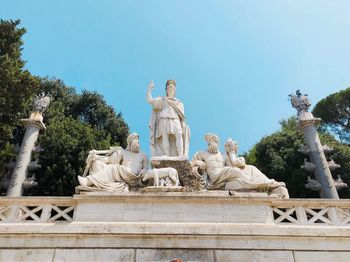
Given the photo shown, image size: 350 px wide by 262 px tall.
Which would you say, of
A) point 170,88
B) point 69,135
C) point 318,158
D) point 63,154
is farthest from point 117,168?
point 69,135

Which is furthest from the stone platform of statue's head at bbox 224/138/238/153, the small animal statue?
statue's head at bbox 224/138/238/153

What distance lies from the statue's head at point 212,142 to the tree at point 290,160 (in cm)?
1566

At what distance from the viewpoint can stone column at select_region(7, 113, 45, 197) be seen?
61.1 feet

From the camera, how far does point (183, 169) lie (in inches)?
395

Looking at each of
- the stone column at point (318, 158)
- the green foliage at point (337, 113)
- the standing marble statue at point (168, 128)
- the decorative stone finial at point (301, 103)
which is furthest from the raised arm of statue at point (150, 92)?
the green foliage at point (337, 113)

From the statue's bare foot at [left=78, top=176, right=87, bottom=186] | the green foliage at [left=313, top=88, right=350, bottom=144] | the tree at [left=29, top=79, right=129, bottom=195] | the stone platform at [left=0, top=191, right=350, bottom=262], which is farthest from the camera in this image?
the green foliage at [left=313, top=88, right=350, bottom=144]

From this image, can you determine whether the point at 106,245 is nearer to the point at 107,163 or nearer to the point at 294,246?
the point at 107,163

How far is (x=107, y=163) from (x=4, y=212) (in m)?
2.82

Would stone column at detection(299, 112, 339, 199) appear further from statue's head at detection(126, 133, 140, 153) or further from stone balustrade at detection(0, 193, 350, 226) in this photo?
statue's head at detection(126, 133, 140, 153)

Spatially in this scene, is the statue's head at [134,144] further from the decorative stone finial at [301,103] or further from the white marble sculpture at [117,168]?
the decorative stone finial at [301,103]

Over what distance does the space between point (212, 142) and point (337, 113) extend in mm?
30612

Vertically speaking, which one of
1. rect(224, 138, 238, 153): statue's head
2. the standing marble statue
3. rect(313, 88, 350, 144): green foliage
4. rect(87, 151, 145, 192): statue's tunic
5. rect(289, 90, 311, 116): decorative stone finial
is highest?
rect(313, 88, 350, 144): green foliage

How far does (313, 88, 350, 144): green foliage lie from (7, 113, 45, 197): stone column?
27845 mm

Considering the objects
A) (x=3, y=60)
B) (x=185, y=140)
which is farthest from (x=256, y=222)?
(x=3, y=60)
